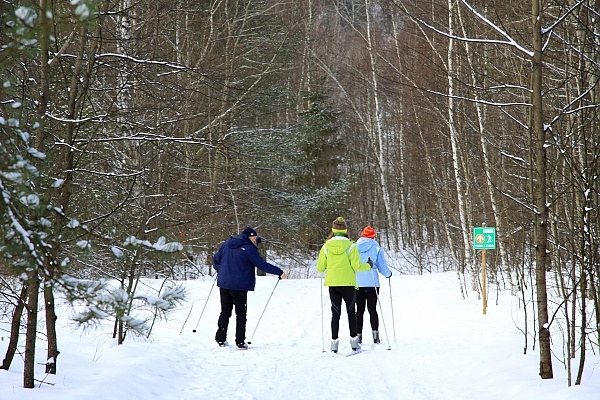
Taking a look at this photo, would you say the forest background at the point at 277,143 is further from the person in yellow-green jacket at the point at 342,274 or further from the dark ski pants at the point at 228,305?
the person in yellow-green jacket at the point at 342,274

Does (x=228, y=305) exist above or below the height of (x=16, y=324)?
below

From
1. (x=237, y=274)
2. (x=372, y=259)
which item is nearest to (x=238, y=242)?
(x=237, y=274)

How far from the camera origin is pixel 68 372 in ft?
21.6

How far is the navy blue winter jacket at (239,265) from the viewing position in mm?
9625

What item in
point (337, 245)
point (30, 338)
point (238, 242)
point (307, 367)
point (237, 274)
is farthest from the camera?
point (238, 242)

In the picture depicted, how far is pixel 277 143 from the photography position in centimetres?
2164

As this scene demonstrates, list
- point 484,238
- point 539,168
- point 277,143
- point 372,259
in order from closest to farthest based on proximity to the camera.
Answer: point 539,168, point 372,259, point 484,238, point 277,143

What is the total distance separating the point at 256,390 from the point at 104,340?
A: 3911mm

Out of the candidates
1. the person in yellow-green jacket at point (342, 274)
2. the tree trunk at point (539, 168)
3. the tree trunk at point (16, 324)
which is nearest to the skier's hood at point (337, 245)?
the person in yellow-green jacket at point (342, 274)

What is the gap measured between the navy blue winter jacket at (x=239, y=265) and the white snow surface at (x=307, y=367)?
1.00 m

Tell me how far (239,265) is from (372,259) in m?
2.22

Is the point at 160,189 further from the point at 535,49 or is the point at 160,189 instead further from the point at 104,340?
the point at 535,49

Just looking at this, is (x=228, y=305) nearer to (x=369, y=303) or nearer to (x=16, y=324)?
(x=369, y=303)

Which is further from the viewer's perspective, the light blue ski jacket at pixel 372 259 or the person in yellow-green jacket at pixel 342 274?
the light blue ski jacket at pixel 372 259
